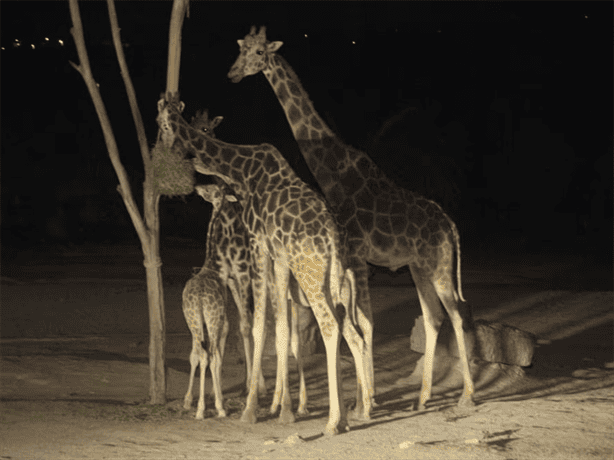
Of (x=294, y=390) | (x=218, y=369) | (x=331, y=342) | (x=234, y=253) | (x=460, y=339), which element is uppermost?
(x=234, y=253)

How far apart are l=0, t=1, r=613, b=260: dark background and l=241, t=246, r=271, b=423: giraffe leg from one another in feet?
36.2

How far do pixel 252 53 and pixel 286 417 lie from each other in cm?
313

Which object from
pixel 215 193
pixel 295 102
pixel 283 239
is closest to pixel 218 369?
pixel 283 239

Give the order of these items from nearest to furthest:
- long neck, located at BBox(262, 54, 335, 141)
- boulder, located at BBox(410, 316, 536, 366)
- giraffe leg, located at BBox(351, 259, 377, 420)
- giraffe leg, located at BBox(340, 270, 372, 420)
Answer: giraffe leg, located at BBox(340, 270, 372, 420), giraffe leg, located at BBox(351, 259, 377, 420), long neck, located at BBox(262, 54, 335, 141), boulder, located at BBox(410, 316, 536, 366)

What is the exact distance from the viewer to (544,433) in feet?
17.7

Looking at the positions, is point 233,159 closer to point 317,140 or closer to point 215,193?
point 215,193

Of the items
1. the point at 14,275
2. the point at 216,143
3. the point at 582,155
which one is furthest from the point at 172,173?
the point at 582,155

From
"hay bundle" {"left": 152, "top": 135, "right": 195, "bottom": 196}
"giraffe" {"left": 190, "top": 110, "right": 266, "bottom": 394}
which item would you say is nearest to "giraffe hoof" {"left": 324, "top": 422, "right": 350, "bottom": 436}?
"giraffe" {"left": 190, "top": 110, "right": 266, "bottom": 394}

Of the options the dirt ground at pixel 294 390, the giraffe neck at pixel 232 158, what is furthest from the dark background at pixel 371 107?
the giraffe neck at pixel 232 158

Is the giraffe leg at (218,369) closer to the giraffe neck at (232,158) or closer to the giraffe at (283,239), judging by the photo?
the giraffe at (283,239)

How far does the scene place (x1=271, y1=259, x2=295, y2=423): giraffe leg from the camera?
6.11 metres

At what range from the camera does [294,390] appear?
7598 mm

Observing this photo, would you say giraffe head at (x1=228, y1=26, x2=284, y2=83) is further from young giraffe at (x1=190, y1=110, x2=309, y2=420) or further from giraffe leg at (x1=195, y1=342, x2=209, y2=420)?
giraffe leg at (x1=195, y1=342, x2=209, y2=420)

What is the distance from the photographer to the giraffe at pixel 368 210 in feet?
21.7
